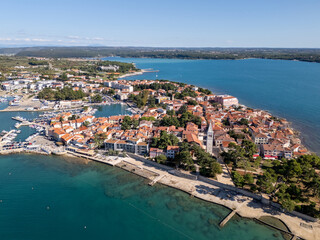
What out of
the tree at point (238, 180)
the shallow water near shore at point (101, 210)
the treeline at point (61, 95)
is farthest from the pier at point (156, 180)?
the treeline at point (61, 95)

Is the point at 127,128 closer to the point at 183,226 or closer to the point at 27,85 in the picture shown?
the point at 183,226

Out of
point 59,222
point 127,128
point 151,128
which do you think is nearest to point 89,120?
point 127,128

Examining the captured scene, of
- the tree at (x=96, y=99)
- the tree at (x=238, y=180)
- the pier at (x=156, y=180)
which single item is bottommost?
the pier at (x=156, y=180)

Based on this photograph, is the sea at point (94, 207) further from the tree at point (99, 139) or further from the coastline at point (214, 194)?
the tree at point (99, 139)

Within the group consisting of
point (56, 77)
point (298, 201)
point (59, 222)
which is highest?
point (56, 77)

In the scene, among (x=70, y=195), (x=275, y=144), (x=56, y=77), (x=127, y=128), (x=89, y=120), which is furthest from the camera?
(x=56, y=77)

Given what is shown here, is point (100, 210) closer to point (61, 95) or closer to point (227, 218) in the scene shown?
point (227, 218)

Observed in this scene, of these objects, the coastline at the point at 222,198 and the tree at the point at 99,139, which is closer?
the coastline at the point at 222,198

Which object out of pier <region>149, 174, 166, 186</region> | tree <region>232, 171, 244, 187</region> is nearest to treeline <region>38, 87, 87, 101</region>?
pier <region>149, 174, 166, 186</region>
